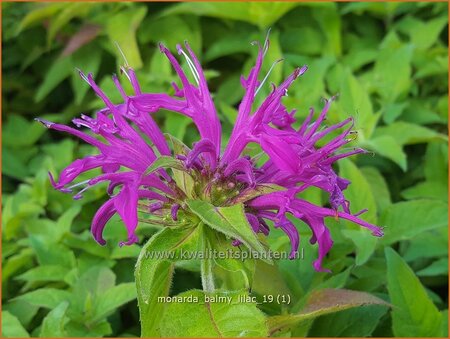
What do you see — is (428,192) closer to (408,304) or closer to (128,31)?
(408,304)

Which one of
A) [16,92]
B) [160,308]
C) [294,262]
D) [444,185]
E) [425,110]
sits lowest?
[160,308]

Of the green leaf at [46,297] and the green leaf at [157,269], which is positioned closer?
the green leaf at [157,269]

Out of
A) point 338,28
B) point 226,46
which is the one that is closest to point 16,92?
point 226,46

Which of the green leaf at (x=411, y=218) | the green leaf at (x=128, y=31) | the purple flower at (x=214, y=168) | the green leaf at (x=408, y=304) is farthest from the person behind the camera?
the green leaf at (x=128, y=31)

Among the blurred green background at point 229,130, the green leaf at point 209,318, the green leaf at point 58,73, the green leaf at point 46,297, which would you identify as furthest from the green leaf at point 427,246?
the green leaf at point 58,73

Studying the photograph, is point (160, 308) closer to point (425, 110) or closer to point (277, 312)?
point (277, 312)

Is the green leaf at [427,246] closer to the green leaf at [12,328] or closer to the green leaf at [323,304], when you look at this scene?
the green leaf at [323,304]

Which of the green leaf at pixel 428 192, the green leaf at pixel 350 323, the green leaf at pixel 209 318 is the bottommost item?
the green leaf at pixel 209 318
